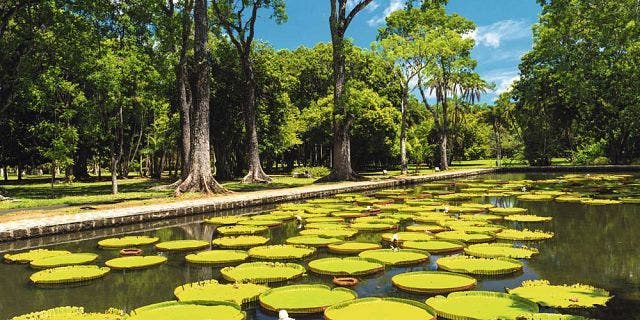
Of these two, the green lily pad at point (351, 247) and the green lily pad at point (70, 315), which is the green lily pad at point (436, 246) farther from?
the green lily pad at point (70, 315)

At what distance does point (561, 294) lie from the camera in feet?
21.6

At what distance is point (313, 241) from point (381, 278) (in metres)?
3.11

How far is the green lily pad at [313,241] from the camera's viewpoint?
1084 cm

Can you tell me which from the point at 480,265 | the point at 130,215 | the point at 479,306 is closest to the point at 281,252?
the point at 480,265

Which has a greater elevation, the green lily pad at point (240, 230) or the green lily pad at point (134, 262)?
the green lily pad at point (240, 230)

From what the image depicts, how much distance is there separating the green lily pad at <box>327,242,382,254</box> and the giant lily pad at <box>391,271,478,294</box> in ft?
7.36

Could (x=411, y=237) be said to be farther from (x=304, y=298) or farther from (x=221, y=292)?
(x=221, y=292)

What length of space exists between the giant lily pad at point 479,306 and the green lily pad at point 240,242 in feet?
18.4

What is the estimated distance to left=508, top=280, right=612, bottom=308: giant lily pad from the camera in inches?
245

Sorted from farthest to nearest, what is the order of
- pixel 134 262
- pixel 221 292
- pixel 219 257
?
pixel 219 257
pixel 134 262
pixel 221 292

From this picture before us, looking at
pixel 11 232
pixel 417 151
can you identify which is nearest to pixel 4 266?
pixel 11 232

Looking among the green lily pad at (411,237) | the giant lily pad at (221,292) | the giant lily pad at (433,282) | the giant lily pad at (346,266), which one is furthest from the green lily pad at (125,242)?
the giant lily pad at (433,282)

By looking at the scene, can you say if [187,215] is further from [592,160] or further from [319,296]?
[592,160]

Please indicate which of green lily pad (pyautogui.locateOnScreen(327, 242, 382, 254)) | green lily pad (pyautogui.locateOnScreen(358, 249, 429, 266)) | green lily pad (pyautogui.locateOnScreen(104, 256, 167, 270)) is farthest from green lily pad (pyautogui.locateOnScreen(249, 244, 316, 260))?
green lily pad (pyautogui.locateOnScreen(104, 256, 167, 270))
